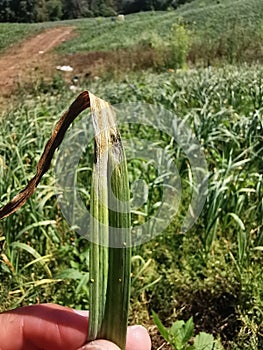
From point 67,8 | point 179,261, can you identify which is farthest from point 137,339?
point 67,8

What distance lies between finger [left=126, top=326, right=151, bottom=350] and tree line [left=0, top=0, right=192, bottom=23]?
1181 cm

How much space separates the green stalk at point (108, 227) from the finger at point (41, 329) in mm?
217

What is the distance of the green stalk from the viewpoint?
0.43 m

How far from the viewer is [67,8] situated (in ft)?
46.5

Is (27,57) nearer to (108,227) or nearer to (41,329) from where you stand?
(41,329)

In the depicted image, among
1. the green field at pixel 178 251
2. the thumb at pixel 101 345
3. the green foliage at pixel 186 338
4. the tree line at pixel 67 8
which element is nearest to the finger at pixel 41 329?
the thumb at pixel 101 345

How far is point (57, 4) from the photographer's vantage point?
1359 centimetres

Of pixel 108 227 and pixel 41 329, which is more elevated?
pixel 108 227

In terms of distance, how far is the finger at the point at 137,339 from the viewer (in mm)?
700

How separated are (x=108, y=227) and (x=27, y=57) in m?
9.53

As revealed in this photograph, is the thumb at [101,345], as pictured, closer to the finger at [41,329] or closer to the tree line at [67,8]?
the finger at [41,329]

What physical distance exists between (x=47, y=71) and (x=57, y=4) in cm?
614

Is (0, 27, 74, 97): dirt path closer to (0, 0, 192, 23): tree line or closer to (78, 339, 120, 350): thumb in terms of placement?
(0, 0, 192, 23): tree line

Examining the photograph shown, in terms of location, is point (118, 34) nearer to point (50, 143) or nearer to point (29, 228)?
point (29, 228)
